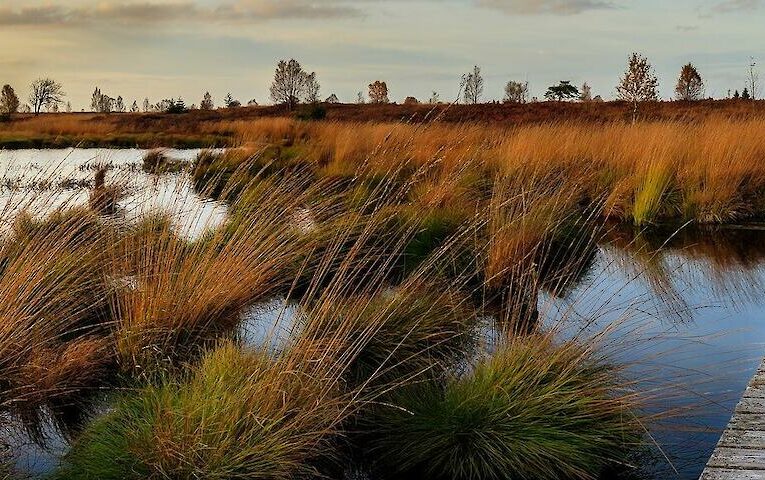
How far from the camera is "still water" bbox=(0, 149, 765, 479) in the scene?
406 cm

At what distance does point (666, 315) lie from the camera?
21.1 ft

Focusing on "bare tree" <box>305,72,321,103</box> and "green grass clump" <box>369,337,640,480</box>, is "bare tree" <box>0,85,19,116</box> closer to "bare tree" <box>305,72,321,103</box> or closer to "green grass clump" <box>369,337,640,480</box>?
"bare tree" <box>305,72,321,103</box>

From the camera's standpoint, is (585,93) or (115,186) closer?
(115,186)

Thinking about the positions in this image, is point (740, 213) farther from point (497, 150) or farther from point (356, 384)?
point (356, 384)

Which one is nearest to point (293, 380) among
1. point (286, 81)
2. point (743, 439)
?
point (743, 439)

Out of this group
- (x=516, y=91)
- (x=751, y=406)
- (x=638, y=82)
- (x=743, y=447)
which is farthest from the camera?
(x=516, y=91)

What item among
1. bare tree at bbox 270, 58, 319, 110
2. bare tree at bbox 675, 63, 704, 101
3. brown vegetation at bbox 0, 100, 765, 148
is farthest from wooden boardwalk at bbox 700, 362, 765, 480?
bare tree at bbox 270, 58, 319, 110

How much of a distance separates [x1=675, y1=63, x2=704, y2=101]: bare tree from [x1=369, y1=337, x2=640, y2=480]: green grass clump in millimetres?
36169

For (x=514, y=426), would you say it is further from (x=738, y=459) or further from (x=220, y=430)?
(x=220, y=430)

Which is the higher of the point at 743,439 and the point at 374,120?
the point at 374,120

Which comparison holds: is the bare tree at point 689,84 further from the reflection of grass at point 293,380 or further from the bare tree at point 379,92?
the reflection of grass at point 293,380

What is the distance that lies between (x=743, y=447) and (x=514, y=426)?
0.96m

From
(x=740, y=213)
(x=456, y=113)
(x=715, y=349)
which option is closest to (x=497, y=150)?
(x=740, y=213)

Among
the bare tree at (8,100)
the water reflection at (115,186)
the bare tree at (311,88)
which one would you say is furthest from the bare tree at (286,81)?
the water reflection at (115,186)
